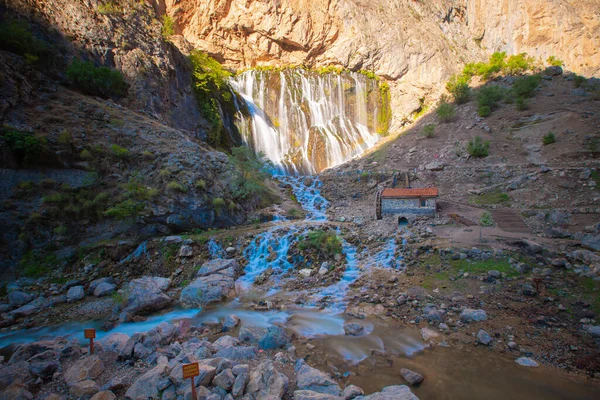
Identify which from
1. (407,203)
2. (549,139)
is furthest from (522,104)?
(407,203)

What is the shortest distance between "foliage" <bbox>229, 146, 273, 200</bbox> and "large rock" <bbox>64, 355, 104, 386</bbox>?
12438 millimetres

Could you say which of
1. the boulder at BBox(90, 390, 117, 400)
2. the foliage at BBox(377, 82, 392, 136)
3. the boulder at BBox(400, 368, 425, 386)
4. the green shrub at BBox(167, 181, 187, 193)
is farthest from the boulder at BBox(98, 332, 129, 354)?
the foliage at BBox(377, 82, 392, 136)

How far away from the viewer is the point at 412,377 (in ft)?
17.0

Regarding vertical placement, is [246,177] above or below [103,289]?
above

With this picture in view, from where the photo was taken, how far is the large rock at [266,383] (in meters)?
4.57

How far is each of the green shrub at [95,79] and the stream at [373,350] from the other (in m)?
16.2

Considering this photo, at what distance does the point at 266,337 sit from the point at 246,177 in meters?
14.0

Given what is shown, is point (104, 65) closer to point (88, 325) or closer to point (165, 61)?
point (165, 61)

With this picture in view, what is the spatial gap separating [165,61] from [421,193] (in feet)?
74.9

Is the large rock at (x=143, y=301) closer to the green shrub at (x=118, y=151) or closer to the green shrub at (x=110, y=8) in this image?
the green shrub at (x=118, y=151)

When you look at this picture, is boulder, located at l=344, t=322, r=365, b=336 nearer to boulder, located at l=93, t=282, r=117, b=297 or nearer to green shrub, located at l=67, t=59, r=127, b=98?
boulder, located at l=93, t=282, r=117, b=297

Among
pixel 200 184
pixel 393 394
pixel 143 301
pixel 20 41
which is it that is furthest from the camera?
pixel 20 41

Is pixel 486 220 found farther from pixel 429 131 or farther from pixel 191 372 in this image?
pixel 429 131

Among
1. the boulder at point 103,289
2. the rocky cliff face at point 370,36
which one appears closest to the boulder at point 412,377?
the boulder at point 103,289
